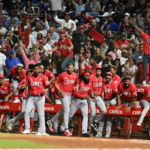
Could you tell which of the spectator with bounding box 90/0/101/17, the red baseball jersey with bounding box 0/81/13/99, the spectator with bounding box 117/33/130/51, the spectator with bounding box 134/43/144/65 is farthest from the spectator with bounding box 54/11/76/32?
the red baseball jersey with bounding box 0/81/13/99

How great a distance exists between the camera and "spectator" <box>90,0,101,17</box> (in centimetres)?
1839

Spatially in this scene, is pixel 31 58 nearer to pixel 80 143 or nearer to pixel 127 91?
pixel 127 91

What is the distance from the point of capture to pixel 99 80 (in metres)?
13.5

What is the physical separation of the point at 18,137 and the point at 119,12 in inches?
314

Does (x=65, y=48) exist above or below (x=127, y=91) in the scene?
above

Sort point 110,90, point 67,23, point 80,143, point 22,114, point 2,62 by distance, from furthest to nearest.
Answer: point 67,23 < point 2,62 < point 110,90 < point 22,114 < point 80,143

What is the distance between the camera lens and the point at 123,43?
16031 millimetres

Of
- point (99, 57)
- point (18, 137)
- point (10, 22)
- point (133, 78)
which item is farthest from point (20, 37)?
point (18, 137)

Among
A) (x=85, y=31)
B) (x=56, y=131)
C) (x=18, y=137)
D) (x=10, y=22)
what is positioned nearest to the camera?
(x=18, y=137)

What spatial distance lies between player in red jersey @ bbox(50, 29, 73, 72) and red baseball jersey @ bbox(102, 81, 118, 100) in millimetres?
1535

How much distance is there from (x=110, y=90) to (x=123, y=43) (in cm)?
280

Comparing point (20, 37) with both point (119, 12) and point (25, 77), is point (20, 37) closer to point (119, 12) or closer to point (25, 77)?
point (25, 77)

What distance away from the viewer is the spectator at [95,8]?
18391mm

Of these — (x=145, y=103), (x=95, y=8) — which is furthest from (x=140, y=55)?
(x=95, y=8)
